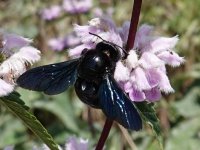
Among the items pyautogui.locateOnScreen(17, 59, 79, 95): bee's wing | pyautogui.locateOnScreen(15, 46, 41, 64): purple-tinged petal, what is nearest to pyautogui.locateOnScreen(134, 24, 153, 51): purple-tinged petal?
pyautogui.locateOnScreen(17, 59, 79, 95): bee's wing

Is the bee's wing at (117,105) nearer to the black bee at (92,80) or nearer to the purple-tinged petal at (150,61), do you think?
the black bee at (92,80)

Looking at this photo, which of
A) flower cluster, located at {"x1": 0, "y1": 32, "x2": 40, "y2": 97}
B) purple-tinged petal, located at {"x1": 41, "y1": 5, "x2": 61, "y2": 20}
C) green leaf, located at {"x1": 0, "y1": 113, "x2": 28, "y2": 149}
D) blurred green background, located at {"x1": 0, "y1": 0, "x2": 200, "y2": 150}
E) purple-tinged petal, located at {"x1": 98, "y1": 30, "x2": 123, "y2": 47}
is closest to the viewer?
flower cluster, located at {"x1": 0, "y1": 32, "x2": 40, "y2": 97}

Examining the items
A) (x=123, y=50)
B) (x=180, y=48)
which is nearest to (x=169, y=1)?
(x=180, y=48)

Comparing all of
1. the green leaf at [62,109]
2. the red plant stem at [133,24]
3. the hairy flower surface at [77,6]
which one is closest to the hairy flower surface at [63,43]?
the hairy flower surface at [77,6]

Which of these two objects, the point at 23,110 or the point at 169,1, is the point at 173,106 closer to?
the point at 169,1

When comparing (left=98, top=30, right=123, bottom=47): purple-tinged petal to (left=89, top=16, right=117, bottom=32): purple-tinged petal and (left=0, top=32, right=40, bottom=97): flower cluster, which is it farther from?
(left=0, top=32, right=40, bottom=97): flower cluster

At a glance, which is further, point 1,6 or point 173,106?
point 1,6
